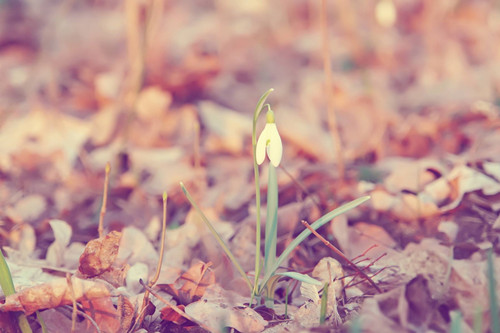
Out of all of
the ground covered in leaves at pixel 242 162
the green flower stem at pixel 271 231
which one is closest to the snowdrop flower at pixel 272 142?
the green flower stem at pixel 271 231

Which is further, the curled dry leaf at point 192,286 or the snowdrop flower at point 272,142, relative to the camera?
the curled dry leaf at point 192,286

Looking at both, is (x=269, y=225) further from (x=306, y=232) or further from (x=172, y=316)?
(x=172, y=316)

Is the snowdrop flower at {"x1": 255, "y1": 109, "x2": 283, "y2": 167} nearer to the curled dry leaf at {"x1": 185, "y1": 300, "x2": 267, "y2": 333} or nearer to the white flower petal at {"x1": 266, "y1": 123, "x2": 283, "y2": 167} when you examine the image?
the white flower petal at {"x1": 266, "y1": 123, "x2": 283, "y2": 167}

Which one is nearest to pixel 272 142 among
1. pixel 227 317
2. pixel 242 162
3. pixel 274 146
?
pixel 274 146

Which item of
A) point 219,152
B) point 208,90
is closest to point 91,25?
point 208,90

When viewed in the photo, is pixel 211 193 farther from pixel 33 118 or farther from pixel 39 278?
pixel 33 118

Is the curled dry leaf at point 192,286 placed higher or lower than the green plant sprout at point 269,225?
lower

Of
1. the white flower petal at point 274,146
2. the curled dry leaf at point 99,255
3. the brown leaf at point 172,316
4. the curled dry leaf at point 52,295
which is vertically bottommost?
the brown leaf at point 172,316

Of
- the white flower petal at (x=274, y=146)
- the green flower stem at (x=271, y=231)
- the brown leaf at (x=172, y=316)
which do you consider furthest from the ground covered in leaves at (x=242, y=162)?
the white flower petal at (x=274, y=146)

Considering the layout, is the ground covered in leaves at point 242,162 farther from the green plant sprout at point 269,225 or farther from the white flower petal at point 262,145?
the white flower petal at point 262,145
